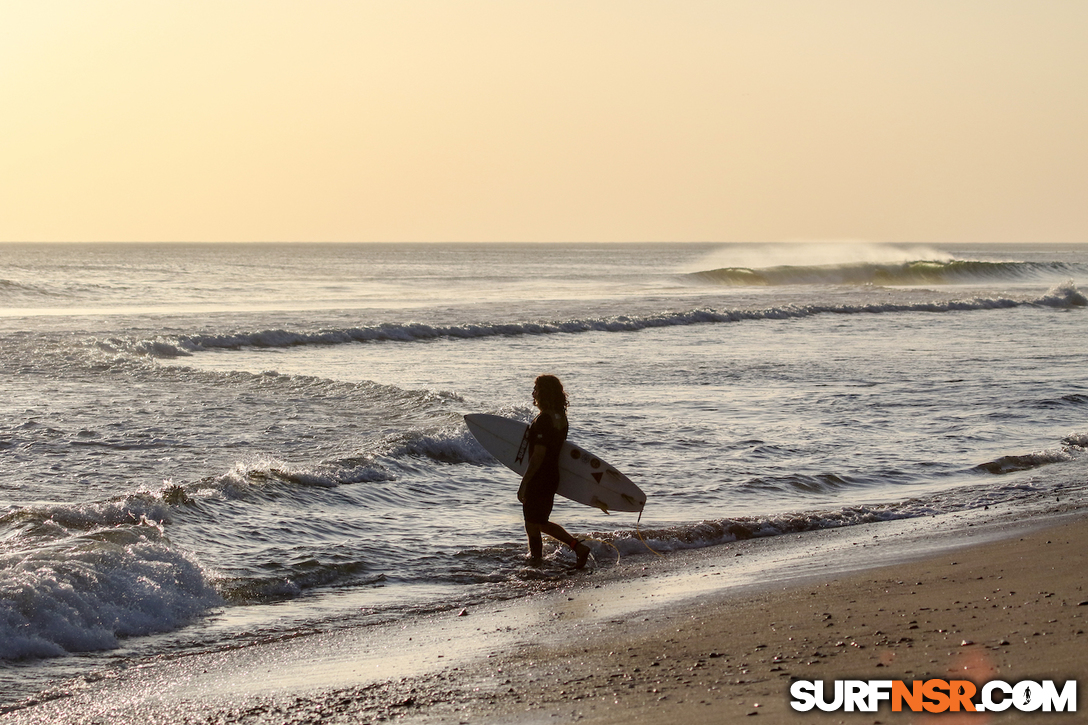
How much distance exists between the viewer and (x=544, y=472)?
789 centimetres

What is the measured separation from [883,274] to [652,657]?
70.2 m

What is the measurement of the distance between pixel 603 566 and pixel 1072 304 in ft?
137

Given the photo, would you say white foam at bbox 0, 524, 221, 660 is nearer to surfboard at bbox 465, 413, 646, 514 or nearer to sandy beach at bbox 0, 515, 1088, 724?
sandy beach at bbox 0, 515, 1088, 724

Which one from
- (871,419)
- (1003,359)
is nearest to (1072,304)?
(1003,359)

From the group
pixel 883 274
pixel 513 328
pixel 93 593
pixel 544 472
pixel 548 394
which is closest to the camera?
pixel 93 593

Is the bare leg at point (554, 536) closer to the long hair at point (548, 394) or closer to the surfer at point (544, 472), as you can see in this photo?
the surfer at point (544, 472)

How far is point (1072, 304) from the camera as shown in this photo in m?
42.9

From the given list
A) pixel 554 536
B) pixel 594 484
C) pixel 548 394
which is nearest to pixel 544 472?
pixel 554 536

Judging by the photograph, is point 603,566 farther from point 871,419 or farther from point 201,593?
point 871,419

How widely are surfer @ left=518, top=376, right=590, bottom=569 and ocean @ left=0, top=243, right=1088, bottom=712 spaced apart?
0.23 m

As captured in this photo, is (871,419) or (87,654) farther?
(871,419)

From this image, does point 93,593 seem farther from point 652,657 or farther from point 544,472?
point 652,657

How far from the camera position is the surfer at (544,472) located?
25.4 feet

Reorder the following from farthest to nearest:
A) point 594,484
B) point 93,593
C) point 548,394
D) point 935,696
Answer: point 594,484 < point 548,394 < point 93,593 < point 935,696
